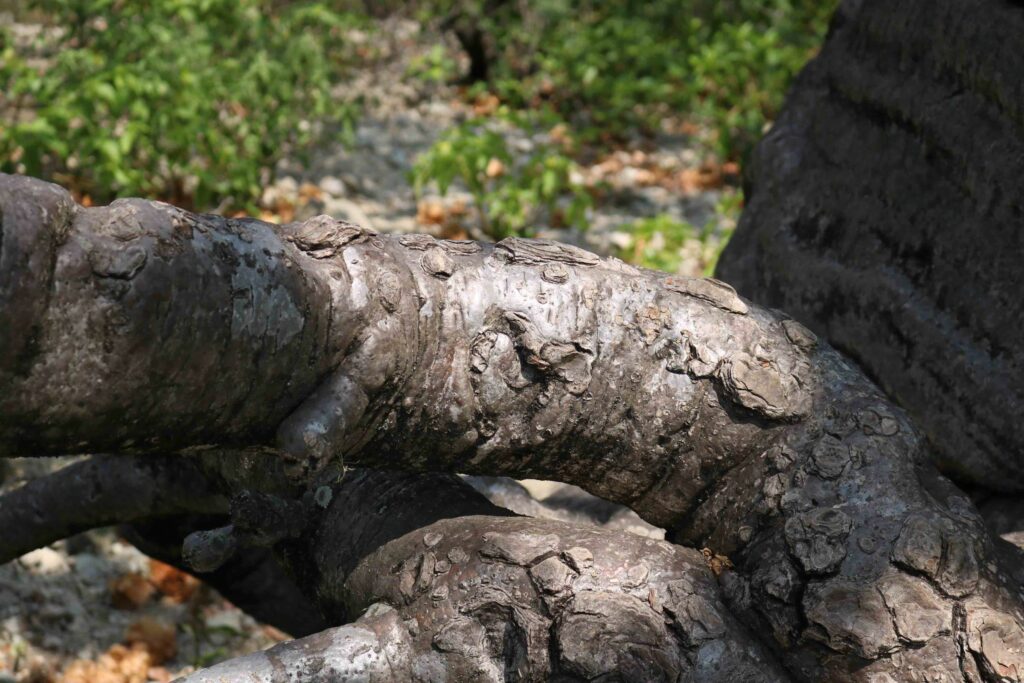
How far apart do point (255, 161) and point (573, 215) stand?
1.52m

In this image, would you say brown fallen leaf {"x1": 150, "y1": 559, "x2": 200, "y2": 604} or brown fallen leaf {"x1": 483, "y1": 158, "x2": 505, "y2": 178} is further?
brown fallen leaf {"x1": 483, "y1": 158, "x2": 505, "y2": 178}

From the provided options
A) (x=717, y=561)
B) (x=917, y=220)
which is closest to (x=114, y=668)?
(x=717, y=561)

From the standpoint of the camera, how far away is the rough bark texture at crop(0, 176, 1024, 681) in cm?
128

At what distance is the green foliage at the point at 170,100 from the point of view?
14.8 feet

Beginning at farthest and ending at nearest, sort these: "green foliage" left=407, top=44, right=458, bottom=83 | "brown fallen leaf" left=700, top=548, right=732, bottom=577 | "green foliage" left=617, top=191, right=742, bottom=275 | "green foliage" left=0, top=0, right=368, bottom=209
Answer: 1. "green foliage" left=407, top=44, right=458, bottom=83
2. "green foliage" left=617, top=191, right=742, bottom=275
3. "green foliage" left=0, top=0, right=368, bottom=209
4. "brown fallen leaf" left=700, top=548, right=732, bottom=577

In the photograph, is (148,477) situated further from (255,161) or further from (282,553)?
(255,161)

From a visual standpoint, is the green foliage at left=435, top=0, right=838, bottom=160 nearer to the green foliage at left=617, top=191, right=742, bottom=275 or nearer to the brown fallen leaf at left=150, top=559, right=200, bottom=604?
the green foliage at left=617, top=191, right=742, bottom=275

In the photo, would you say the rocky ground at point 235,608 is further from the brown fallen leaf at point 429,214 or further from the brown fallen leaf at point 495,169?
the brown fallen leaf at point 495,169

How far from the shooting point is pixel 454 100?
22.8ft

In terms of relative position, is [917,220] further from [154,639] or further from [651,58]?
[651,58]

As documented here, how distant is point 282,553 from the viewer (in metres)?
1.91

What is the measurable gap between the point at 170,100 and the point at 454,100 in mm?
2485

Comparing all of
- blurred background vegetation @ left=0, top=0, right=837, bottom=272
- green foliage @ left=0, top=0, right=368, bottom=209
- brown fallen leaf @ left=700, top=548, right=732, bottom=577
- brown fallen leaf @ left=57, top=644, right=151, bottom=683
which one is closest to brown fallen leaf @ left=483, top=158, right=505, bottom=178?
blurred background vegetation @ left=0, top=0, right=837, bottom=272

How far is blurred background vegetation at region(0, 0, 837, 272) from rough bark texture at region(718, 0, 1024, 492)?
1.75m
